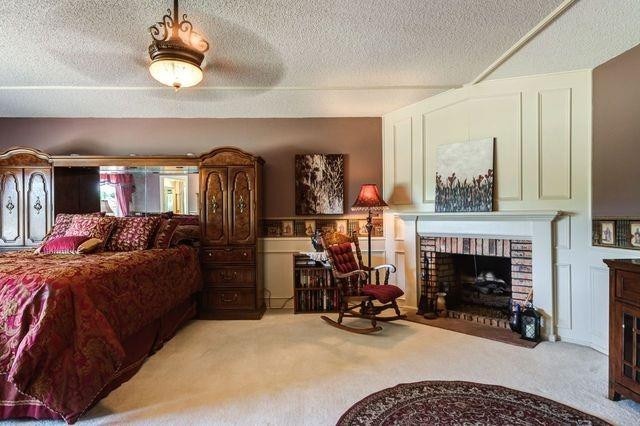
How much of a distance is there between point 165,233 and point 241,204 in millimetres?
895

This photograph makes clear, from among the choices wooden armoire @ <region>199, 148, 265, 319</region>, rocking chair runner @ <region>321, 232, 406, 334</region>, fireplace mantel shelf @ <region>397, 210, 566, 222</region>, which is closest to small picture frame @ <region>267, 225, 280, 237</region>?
wooden armoire @ <region>199, 148, 265, 319</region>

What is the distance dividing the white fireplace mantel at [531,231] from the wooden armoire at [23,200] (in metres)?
4.64

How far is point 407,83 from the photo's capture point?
344 cm

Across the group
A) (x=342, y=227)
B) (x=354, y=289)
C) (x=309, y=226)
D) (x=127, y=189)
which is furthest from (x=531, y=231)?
(x=127, y=189)

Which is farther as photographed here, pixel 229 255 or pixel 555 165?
pixel 229 255

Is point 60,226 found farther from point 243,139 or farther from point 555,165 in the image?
point 555,165

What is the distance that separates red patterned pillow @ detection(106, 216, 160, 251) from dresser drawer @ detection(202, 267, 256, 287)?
2.50ft

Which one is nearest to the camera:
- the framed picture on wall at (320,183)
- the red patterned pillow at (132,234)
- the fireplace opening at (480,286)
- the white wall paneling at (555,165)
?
the white wall paneling at (555,165)

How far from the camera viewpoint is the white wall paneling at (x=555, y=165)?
296cm

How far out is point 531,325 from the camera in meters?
3.07

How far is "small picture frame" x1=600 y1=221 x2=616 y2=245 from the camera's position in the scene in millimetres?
2779

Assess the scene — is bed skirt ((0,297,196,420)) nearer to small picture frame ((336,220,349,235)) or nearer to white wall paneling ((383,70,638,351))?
small picture frame ((336,220,349,235))

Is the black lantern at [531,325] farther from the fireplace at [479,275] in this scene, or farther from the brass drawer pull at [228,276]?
the brass drawer pull at [228,276]

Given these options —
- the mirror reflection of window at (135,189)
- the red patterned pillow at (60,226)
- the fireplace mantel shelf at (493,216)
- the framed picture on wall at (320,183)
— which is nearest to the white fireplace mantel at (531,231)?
the fireplace mantel shelf at (493,216)
